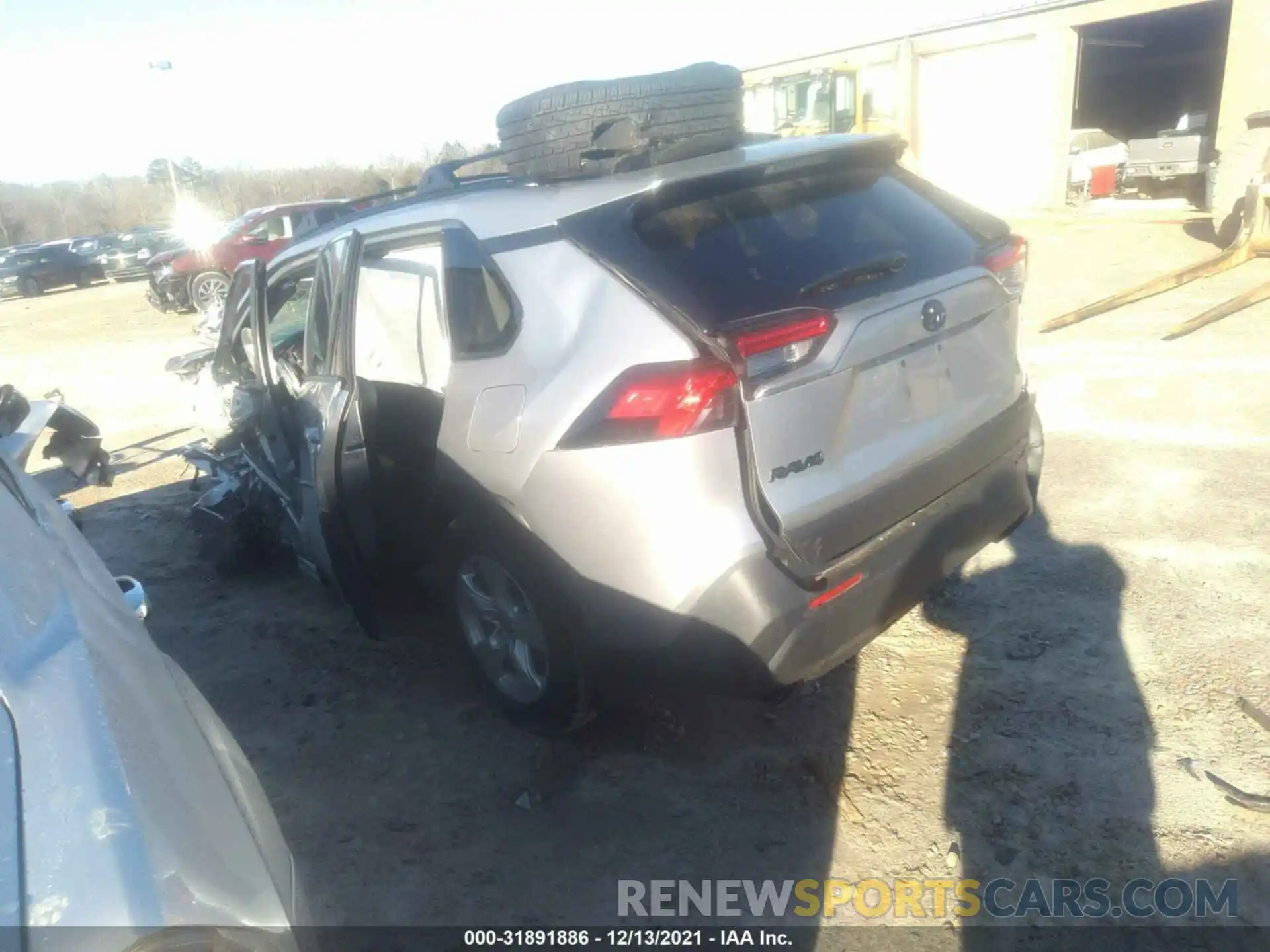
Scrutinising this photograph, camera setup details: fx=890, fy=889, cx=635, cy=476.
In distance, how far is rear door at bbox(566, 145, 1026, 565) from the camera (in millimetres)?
2373

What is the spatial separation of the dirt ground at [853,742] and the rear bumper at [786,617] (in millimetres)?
510

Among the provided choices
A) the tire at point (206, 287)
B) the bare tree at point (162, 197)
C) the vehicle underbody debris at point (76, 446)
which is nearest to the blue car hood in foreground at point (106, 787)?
the vehicle underbody debris at point (76, 446)

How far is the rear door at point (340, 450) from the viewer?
125 inches

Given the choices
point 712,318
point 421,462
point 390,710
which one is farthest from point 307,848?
point 712,318

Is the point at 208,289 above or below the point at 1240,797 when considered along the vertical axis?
above

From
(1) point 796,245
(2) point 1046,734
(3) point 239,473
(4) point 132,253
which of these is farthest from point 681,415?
(4) point 132,253

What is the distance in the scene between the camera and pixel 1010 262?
301 cm

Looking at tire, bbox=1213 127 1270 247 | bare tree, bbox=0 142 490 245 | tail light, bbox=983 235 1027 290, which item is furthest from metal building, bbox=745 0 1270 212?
bare tree, bbox=0 142 490 245

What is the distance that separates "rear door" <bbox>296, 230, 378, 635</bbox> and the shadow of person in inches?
85.6

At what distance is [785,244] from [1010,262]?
90 centimetres

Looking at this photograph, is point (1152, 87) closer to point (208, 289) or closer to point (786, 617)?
point (208, 289)

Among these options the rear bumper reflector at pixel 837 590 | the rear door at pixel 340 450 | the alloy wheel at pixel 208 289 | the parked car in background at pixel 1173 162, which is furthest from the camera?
the parked car in background at pixel 1173 162

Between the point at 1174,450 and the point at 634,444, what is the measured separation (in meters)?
4.19

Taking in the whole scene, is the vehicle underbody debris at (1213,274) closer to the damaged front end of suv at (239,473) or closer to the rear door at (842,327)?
the rear door at (842,327)
